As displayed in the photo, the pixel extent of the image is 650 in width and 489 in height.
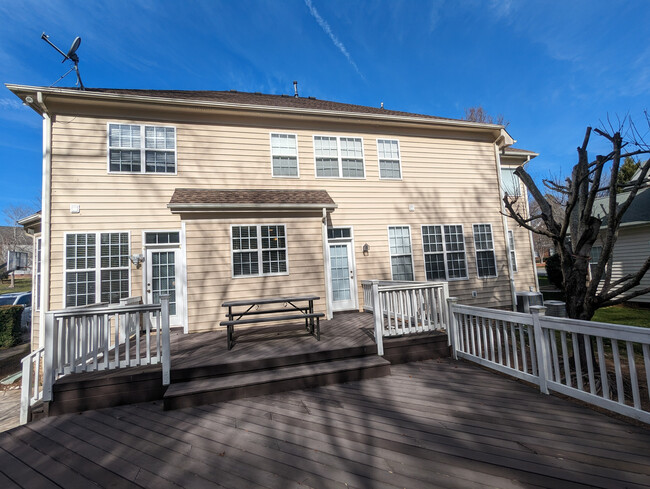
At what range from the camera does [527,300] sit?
27.6ft

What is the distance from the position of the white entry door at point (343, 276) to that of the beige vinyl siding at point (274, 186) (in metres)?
0.32

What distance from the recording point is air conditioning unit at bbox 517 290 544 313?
8.26m

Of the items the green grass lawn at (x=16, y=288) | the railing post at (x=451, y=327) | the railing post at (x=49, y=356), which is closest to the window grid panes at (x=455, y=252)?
the railing post at (x=451, y=327)

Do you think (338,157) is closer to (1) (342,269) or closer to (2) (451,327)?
(1) (342,269)

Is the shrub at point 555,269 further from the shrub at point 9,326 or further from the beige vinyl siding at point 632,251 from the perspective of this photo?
the shrub at point 9,326

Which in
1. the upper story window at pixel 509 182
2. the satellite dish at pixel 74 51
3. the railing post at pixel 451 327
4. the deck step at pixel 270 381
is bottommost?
the deck step at pixel 270 381

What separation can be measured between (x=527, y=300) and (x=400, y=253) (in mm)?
4101

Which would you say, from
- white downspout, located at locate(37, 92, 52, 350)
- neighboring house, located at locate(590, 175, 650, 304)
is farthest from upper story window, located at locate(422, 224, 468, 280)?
white downspout, located at locate(37, 92, 52, 350)

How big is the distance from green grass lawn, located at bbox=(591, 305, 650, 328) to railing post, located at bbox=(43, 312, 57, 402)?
12.2 metres

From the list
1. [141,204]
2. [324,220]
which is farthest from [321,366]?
[141,204]

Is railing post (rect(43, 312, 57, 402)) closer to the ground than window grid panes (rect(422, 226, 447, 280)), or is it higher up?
closer to the ground

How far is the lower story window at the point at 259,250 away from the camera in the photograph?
6.37 metres

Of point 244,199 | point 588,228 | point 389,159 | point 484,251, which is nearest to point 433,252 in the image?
point 484,251

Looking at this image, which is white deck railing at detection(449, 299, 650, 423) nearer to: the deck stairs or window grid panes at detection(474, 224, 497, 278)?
the deck stairs
